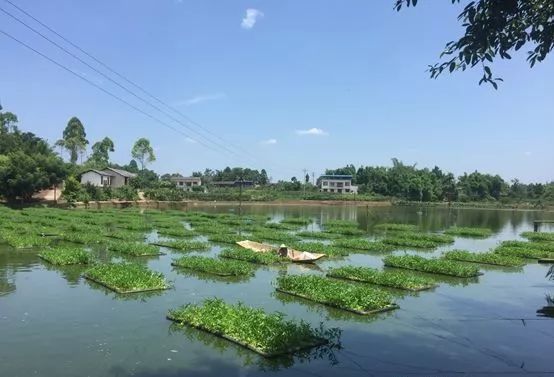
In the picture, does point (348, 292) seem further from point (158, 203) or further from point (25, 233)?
point (158, 203)

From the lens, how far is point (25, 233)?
29.7 metres

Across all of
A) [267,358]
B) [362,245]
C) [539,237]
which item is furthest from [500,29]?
[539,237]

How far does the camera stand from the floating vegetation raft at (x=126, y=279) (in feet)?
52.2

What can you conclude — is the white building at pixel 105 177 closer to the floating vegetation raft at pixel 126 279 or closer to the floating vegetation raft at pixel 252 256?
the floating vegetation raft at pixel 252 256

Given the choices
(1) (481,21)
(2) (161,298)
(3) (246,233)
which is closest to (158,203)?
(3) (246,233)

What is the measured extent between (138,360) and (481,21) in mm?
8599

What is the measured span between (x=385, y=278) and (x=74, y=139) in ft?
304

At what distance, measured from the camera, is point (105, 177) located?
81.2 metres

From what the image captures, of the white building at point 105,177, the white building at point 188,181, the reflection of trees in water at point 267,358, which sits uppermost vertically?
the white building at point 188,181

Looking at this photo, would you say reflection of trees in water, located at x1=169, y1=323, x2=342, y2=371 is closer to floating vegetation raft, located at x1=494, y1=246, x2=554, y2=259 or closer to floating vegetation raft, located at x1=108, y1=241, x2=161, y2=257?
floating vegetation raft, located at x1=108, y1=241, x2=161, y2=257

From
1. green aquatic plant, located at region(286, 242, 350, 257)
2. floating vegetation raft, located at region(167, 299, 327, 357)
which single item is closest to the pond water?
floating vegetation raft, located at region(167, 299, 327, 357)

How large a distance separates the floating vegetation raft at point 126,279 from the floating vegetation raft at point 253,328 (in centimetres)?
343

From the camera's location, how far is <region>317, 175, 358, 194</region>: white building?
132 metres

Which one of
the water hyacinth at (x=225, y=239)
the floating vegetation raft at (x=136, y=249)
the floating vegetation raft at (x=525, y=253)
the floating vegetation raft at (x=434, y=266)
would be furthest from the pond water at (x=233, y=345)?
the water hyacinth at (x=225, y=239)
